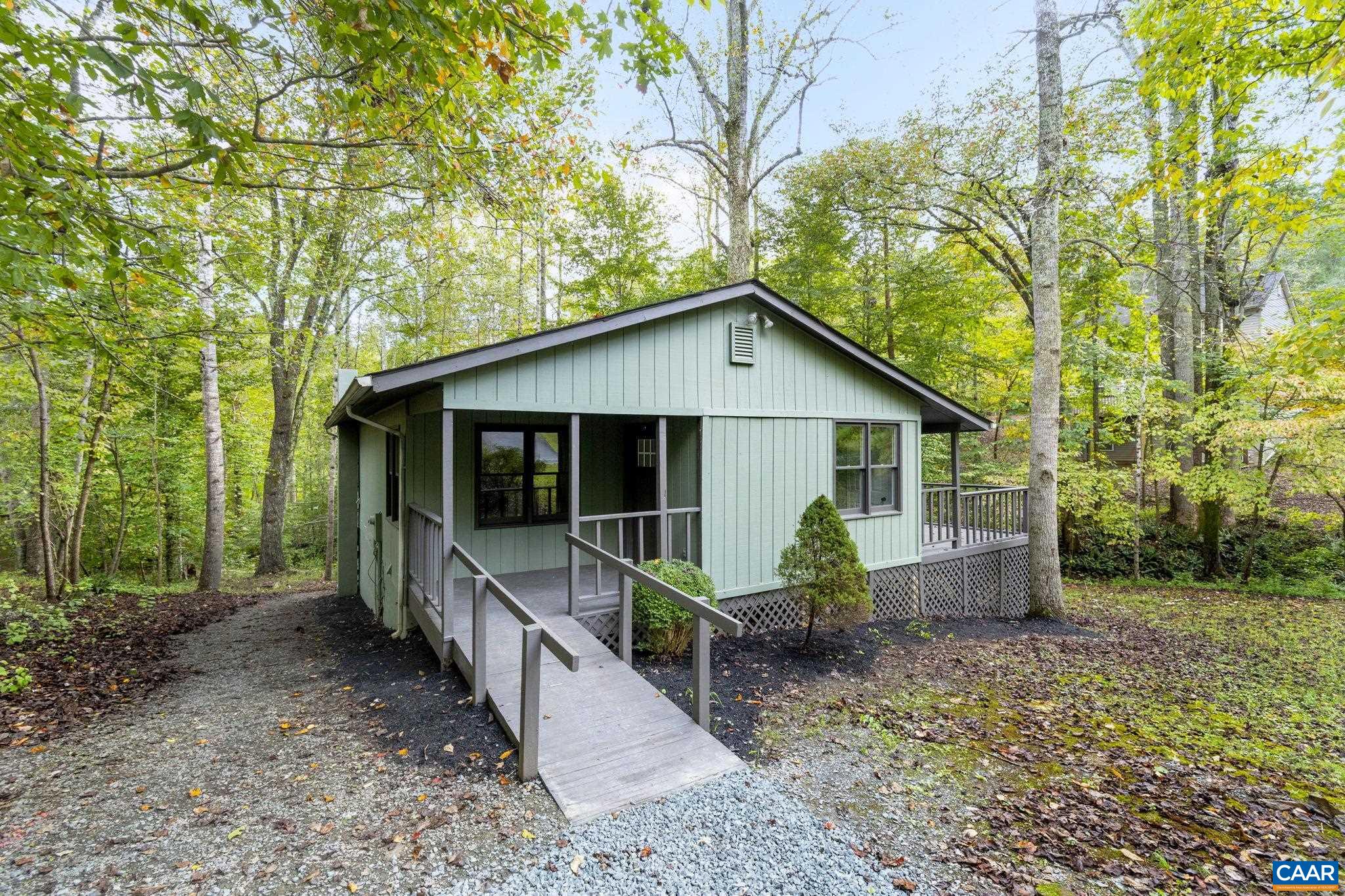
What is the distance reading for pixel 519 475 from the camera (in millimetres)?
7758

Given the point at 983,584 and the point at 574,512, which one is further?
the point at 983,584

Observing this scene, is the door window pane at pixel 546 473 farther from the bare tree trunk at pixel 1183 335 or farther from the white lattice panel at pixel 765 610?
the bare tree trunk at pixel 1183 335

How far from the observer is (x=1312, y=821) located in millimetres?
3518

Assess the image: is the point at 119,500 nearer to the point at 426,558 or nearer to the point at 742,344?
the point at 426,558

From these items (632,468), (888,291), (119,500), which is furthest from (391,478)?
(888,291)

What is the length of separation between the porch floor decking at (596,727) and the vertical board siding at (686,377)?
2.38m

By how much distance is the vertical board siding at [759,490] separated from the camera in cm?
701

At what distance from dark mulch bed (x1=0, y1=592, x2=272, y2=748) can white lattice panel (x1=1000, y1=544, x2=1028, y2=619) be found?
41.5ft

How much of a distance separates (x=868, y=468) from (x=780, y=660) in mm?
3519

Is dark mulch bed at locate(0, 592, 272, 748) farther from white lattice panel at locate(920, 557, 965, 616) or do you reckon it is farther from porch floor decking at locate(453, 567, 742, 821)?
white lattice panel at locate(920, 557, 965, 616)

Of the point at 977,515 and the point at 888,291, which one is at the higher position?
the point at 888,291

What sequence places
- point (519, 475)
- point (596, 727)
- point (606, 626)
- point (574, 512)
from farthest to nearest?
point (519, 475), point (606, 626), point (574, 512), point (596, 727)

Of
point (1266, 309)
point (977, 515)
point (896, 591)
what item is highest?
point (1266, 309)

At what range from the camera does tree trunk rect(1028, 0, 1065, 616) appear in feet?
27.8
